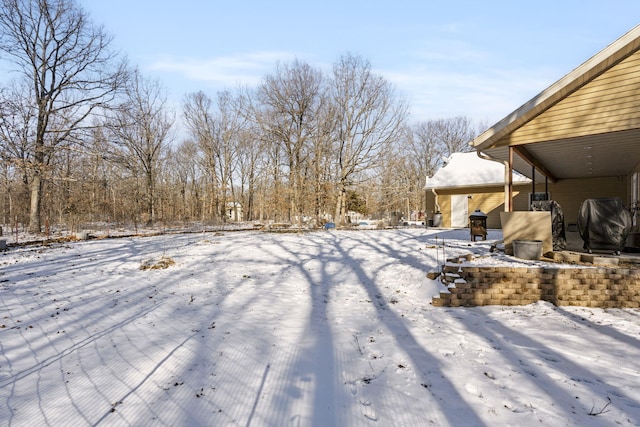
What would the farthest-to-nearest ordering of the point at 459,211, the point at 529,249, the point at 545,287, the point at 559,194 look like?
the point at 459,211 < the point at 559,194 < the point at 529,249 < the point at 545,287

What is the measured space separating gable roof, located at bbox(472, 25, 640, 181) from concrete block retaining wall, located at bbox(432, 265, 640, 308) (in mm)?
2866

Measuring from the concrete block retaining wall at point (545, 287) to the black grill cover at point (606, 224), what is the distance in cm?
143

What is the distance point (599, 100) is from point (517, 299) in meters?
4.22

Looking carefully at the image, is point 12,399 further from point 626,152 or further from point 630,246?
point 626,152

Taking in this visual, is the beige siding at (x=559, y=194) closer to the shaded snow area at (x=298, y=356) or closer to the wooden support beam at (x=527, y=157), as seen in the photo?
the wooden support beam at (x=527, y=157)

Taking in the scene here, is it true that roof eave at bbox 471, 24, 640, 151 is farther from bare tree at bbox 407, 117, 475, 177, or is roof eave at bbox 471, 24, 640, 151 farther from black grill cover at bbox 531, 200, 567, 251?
bare tree at bbox 407, 117, 475, 177

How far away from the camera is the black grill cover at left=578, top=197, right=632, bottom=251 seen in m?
6.60

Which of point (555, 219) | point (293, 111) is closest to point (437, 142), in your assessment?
point (293, 111)

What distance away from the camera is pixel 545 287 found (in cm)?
557

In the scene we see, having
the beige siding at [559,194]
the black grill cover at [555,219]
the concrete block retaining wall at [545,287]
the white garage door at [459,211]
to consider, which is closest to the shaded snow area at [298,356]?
the concrete block retaining wall at [545,287]

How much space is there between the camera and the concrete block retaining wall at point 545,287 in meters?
5.34

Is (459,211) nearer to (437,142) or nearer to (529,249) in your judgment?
(529,249)

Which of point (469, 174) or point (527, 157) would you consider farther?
point (469, 174)

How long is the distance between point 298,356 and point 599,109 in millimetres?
7194
